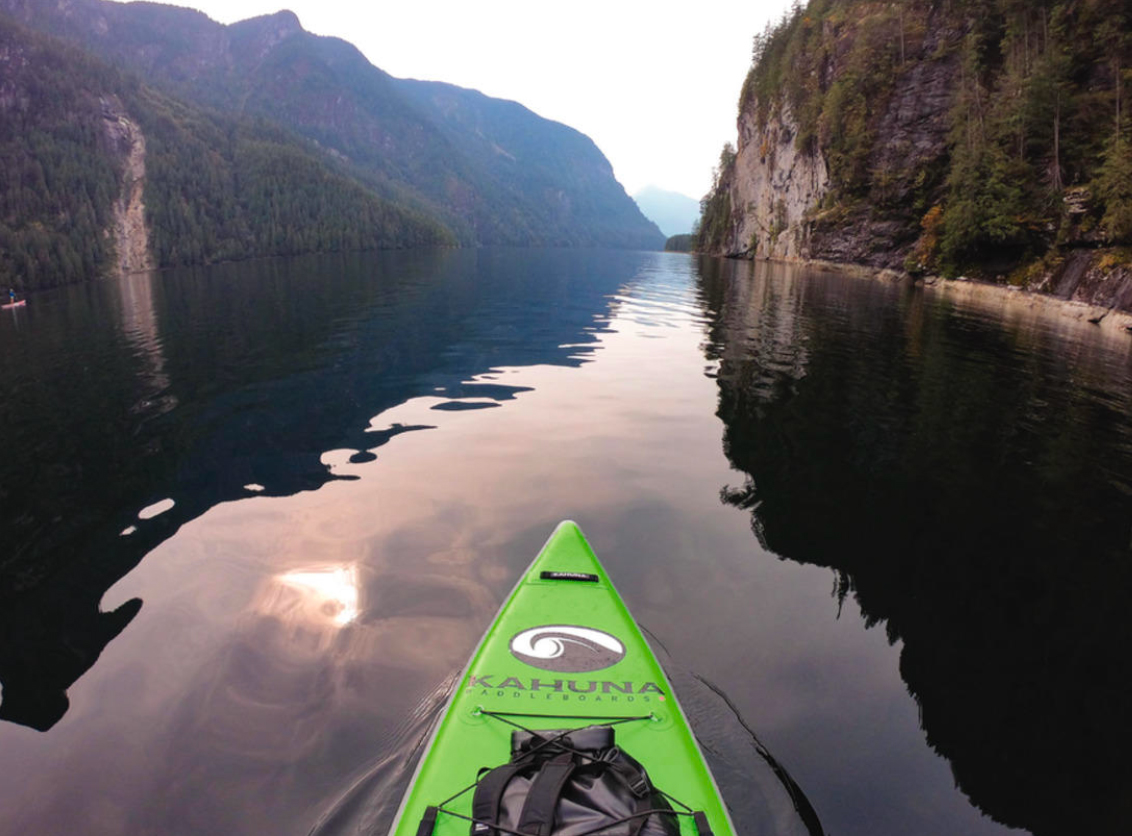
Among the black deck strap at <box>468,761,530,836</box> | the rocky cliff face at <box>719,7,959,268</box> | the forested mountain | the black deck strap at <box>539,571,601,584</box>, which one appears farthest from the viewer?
the rocky cliff face at <box>719,7,959,268</box>

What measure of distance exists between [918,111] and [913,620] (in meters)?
75.8

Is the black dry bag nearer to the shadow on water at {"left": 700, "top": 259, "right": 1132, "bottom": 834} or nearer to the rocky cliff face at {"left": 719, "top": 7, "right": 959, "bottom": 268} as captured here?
the shadow on water at {"left": 700, "top": 259, "right": 1132, "bottom": 834}

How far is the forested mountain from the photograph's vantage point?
40.6 metres

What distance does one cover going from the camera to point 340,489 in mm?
11359

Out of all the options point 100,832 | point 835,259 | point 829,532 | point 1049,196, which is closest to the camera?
point 100,832

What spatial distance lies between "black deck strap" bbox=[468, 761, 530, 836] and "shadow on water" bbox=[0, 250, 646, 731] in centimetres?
503

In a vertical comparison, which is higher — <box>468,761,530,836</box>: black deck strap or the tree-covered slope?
the tree-covered slope

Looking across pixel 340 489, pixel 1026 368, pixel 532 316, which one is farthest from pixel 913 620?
pixel 532 316

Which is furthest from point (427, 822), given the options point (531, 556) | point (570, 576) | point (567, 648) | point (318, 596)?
point (531, 556)

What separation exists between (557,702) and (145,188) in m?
182

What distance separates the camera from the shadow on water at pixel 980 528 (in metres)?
6.00

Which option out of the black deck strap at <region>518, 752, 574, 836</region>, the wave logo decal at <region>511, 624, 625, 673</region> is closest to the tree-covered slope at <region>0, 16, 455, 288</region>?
the wave logo decal at <region>511, 624, 625, 673</region>

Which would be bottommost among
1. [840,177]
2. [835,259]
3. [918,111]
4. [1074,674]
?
[1074,674]

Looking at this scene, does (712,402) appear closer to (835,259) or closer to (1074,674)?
(1074,674)
